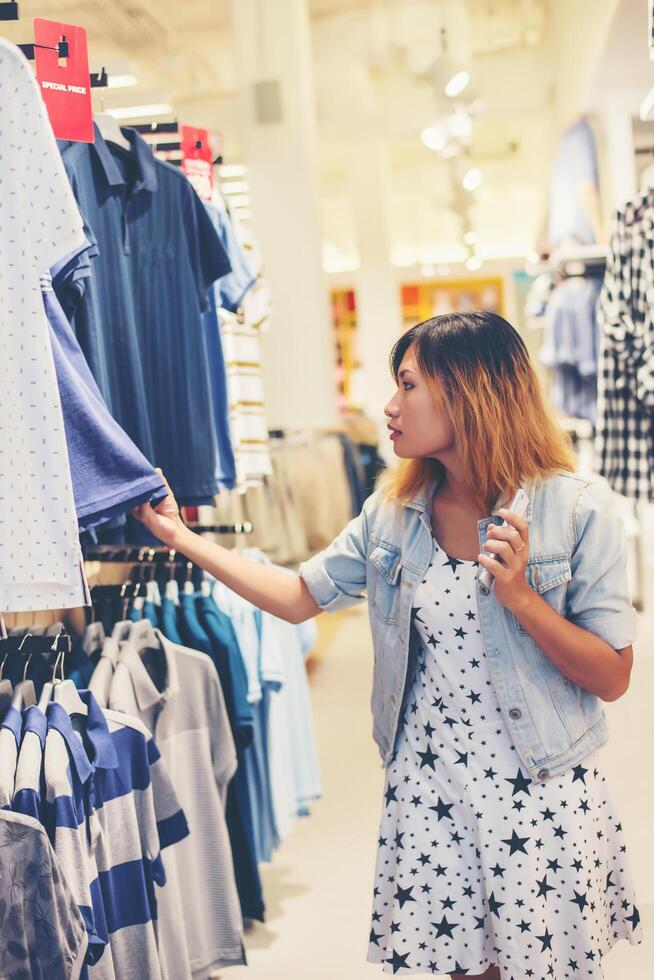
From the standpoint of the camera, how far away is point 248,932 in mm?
2902

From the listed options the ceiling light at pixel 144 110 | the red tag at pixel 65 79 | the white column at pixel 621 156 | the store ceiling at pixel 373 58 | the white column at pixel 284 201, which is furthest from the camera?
the store ceiling at pixel 373 58

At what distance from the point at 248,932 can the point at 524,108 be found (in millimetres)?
9556

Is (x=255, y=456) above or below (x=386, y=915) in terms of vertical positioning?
above

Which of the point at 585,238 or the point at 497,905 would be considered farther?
the point at 585,238

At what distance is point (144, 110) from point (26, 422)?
73.1 inches

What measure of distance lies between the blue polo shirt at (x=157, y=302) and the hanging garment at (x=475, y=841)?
925mm

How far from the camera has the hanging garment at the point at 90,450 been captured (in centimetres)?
173

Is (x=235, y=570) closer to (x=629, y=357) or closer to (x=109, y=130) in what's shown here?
(x=109, y=130)

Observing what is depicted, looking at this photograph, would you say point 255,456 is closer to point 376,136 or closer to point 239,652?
point 239,652

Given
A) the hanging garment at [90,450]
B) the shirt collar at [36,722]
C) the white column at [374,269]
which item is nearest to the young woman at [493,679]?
the hanging garment at [90,450]

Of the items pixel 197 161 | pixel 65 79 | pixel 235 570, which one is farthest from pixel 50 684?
pixel 197 161

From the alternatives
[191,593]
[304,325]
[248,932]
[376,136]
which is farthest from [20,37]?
[376,136]

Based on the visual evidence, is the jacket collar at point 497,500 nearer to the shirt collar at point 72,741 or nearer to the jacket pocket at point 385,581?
the jacket pocket at point 385,581

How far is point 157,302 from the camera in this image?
Result: 2553 millimetres
